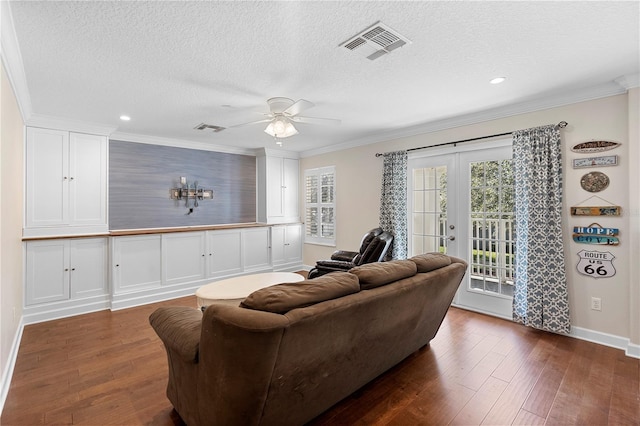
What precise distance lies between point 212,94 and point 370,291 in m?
2.54

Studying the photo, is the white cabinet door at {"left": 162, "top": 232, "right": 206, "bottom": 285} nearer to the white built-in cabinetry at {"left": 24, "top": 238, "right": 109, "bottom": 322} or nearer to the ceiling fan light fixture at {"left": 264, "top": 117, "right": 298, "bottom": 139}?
the white built-in cabinetry at {"left": 24, "top": 238, "right": 109, "bottom": 322}

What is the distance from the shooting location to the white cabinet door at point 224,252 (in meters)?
5.16

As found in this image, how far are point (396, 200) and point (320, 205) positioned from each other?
6.20ft

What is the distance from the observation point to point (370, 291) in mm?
1883

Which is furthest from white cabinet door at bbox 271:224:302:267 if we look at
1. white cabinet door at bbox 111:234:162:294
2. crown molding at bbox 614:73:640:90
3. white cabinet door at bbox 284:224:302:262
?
crown molding at bbox 614:73:640:90

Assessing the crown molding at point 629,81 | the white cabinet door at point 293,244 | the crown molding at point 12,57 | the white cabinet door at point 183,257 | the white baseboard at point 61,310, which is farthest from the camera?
the white cabinet door at point 293,244

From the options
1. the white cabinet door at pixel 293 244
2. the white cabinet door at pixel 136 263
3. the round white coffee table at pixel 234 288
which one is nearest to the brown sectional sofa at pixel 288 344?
the round white coffee table at pixel 234 288

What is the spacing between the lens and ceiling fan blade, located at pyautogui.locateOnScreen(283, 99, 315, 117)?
2.77 m

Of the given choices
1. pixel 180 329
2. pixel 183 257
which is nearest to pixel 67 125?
pixel 183 257

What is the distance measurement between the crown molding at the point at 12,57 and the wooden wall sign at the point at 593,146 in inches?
184

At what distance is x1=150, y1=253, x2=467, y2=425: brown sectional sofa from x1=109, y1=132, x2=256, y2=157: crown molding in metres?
3.82

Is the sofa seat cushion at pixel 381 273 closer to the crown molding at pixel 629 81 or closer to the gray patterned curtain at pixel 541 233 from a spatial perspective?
the gray patterned curtain at pixel 541 233

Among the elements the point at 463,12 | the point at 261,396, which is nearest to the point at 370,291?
the point at 261,396

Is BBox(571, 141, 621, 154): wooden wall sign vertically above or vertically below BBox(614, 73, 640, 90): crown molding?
below
